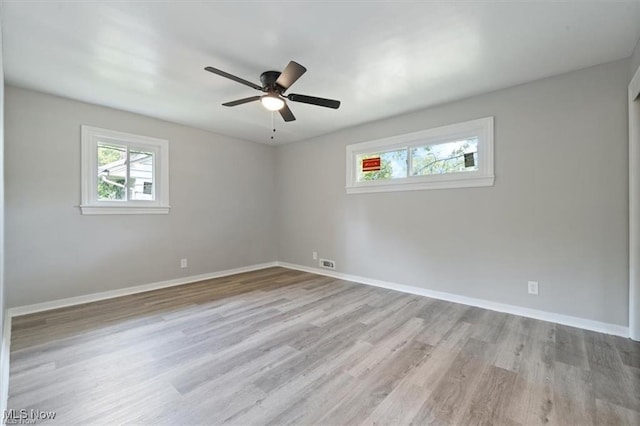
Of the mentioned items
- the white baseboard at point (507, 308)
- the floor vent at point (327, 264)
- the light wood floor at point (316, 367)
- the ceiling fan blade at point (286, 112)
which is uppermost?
the ceiling fan blade at point (286, 112)

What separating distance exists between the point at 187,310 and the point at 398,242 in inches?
113

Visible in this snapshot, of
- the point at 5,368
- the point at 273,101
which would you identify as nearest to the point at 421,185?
the point at 273,101

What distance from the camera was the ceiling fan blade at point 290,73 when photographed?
2088 millimetres

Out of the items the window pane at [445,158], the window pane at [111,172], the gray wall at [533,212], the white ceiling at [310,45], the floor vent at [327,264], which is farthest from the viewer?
the floor vent at [327,264]

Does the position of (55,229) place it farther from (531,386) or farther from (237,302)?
(531,386)

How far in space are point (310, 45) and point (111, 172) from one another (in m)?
3.22

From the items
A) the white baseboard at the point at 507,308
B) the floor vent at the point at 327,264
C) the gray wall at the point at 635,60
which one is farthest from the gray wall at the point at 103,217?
the gray wall at the point at 635,60

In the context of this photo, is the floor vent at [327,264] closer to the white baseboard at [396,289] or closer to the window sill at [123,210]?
the white baseboard at [396,289]

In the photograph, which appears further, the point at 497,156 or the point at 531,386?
the point at 497,156

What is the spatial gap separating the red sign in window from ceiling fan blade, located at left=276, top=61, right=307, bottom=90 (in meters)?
2.16

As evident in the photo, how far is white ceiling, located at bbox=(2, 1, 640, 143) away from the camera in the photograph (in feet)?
6.11

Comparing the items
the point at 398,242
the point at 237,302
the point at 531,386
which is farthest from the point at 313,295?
the point at 531,386

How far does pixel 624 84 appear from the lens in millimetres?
2436

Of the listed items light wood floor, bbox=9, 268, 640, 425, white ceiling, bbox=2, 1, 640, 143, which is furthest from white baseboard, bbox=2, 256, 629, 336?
white ceiling, bbox=2, 1, 640, 143
